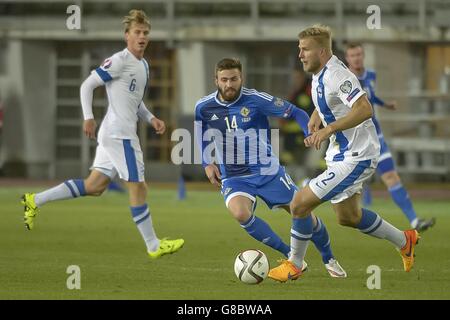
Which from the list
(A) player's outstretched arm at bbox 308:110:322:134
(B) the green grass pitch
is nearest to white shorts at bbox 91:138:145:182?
(B) the green grass pitch

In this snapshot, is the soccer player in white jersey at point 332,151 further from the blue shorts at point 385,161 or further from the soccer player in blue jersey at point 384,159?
the blue shorts at point 385,161

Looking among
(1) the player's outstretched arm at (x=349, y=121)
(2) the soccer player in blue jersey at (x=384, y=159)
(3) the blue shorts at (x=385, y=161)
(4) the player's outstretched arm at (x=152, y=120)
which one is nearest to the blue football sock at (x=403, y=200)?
(2) the soccer player in blue jersey at (x=384, y=159)

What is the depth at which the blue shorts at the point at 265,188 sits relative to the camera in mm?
10461

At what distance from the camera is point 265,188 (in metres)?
10.5

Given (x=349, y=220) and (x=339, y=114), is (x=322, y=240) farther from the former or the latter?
(x=339, y=114)

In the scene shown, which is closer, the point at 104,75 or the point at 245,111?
the point at 245,111

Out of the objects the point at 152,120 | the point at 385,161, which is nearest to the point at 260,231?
the point at 152,120

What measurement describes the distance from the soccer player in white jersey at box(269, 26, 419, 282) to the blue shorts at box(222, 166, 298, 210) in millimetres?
706

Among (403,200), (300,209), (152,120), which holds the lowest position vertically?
(403,200)

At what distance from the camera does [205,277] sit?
33.1 feet

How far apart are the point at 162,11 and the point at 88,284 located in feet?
65.2

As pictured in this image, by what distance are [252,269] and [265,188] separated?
1.15 m

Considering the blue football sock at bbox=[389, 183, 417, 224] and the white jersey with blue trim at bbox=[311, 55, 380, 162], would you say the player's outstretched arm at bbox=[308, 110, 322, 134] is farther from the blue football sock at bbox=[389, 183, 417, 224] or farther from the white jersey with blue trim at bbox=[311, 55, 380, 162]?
the blue football sock at bbox=[389, 183, 417, 224]

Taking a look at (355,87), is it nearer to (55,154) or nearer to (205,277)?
(205,277)
